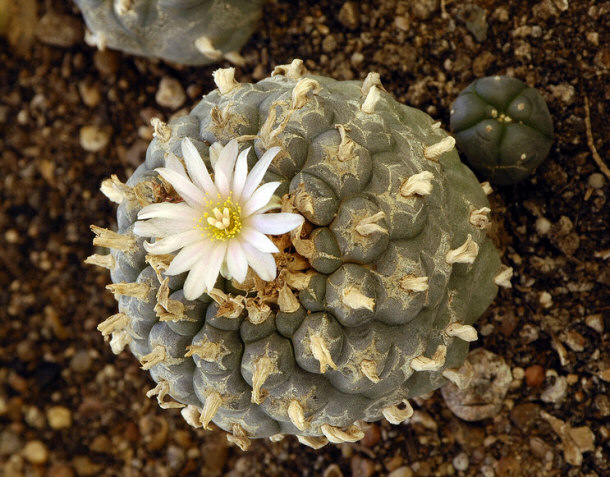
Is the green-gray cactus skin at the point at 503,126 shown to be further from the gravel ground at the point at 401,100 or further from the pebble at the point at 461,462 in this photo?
the pebble at the point at 461,462

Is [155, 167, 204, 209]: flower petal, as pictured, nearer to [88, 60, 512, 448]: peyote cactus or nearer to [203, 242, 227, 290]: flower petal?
[88, 60, 512, 448]: peyote cactus

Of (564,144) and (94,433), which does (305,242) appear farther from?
(94,433)

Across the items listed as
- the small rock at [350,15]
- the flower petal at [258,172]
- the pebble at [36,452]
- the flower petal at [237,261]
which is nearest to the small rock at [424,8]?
the small rock at [350,15]

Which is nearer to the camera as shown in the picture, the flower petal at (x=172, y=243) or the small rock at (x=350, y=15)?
the flower petal at (x=172, y=243)

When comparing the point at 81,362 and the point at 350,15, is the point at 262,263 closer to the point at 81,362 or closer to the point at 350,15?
the point at 350,15

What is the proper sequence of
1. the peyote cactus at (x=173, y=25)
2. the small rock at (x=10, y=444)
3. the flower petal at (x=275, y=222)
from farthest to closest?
the small rock at (x=10, y=444) < the peyote cactus at (x=173, y=25) < the flower petal at (x=275, y=222)

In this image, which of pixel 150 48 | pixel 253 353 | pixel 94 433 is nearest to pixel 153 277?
pixel 253 353
